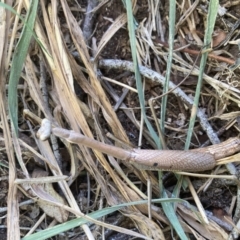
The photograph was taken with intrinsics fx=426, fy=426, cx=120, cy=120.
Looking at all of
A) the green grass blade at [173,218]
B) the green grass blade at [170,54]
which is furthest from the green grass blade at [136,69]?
the green grass blade at [173,218]

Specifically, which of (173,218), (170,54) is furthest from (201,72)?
(173,218)

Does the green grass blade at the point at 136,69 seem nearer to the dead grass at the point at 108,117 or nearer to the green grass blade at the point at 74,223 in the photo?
the dead grass at the point at 108,117

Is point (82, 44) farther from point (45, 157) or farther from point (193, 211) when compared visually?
point (193, 211)

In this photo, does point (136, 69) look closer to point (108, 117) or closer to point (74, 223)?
point (108, 117)

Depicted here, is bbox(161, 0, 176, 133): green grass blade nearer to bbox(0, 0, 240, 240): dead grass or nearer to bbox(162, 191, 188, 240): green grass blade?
bbox(0, 0, 240, 240): dead grass

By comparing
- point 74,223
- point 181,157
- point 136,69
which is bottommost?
point 74,223

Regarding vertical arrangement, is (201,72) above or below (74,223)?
above

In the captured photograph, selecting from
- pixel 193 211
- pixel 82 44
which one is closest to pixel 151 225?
pixel 193 211

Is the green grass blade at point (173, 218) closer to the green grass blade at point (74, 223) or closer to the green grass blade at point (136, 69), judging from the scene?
the green grass blade at point (74, 223)

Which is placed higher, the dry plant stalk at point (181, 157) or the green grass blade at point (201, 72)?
the green grass blade at point (201, 72)

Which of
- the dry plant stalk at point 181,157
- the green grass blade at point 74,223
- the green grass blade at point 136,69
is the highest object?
the green grass blade at point 136,69

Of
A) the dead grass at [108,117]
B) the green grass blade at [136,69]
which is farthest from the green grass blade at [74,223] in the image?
the green grass blade at [136,69]

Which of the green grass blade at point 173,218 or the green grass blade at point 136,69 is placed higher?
the green grass blade at point 136,69
